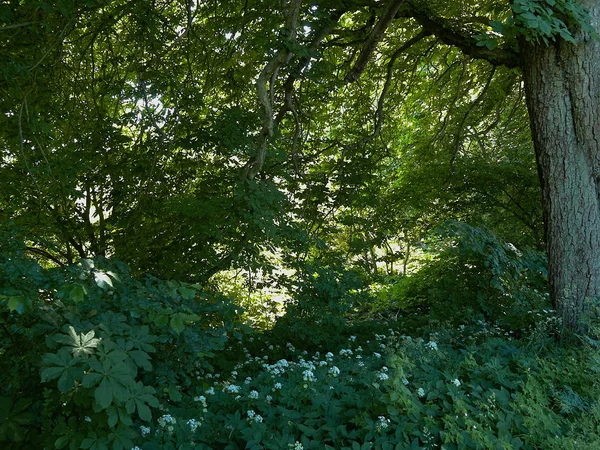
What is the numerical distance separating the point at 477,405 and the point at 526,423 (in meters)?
0.27

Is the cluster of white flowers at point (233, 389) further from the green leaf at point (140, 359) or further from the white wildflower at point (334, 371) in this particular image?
the green leaf at point (140, 359)

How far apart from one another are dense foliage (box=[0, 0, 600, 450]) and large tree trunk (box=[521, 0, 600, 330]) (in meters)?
0.21

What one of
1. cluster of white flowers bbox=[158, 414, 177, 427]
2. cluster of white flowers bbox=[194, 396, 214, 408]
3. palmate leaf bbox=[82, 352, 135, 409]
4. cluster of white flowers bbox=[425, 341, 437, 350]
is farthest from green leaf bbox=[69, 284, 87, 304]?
cluster of white flowers bbox=[425, 341, 437, 350]

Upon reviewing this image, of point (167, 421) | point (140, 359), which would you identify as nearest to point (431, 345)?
point (167, 421)

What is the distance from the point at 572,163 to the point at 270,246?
9.01 feet

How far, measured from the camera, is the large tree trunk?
4.16 m

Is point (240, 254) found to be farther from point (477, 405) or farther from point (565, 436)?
point (565, 436)

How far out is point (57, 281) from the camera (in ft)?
8.66

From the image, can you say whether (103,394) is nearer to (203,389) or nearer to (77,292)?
(77,292)

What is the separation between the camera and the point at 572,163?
166 inches

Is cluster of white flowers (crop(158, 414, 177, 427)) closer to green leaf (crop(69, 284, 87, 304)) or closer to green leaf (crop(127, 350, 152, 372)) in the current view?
green leaf (crop(127, 350, 152, 372))

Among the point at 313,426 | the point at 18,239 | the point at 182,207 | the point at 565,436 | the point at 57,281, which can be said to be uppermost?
the point at 182,207

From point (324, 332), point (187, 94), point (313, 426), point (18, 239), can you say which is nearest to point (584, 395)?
point (313, 426)

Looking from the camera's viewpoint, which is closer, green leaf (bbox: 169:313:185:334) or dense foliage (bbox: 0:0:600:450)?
green leaf (bbox: 169:313:185:334)
